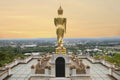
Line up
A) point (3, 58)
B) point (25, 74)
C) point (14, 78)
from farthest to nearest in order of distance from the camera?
1. point (3, 58)
2. point (25, 74)
3. point (14, 78)

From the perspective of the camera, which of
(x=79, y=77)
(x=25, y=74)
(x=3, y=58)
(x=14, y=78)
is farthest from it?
(x=3, y=58)

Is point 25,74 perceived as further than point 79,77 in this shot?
Yes

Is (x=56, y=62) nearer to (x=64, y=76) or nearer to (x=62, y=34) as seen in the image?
(x=64, y=76)

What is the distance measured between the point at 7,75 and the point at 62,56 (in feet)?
17.2

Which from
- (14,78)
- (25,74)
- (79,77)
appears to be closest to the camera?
(79,77)

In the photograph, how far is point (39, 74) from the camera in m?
21.8

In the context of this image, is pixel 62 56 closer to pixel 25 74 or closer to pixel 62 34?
pixel 62 34

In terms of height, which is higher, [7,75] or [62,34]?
[62,34]

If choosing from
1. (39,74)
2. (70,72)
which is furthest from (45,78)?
(70,72)

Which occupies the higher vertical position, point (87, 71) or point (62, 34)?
point (62, 34)

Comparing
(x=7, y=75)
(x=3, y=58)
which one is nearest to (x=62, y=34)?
(x=7, y=75)

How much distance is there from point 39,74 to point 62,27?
14.7 ft

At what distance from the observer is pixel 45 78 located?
21.7m

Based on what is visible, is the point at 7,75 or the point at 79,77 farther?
the point at 7,75
